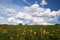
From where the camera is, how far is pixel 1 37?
38.3ft

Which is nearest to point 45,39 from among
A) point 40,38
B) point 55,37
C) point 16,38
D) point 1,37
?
point 40,38

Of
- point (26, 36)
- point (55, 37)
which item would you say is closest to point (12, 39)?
point (26, 36)

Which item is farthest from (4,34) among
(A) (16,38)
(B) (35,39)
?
(B) (35,39)

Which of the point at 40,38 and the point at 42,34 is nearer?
the point at 40,38

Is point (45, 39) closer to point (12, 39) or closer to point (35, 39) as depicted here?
point (35, 39)

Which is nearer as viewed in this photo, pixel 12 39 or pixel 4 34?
pixel 12 39

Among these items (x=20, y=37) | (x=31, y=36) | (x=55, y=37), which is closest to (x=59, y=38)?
(x=55, y=37)

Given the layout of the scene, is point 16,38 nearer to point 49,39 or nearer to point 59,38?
point 49,39

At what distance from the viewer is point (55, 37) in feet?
39.3

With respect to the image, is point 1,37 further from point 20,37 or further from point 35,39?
point 35,39

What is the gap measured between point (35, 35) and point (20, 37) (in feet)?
3.76

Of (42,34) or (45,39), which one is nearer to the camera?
(45,39)

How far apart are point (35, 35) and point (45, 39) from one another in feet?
3.11

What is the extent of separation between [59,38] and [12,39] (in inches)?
125
